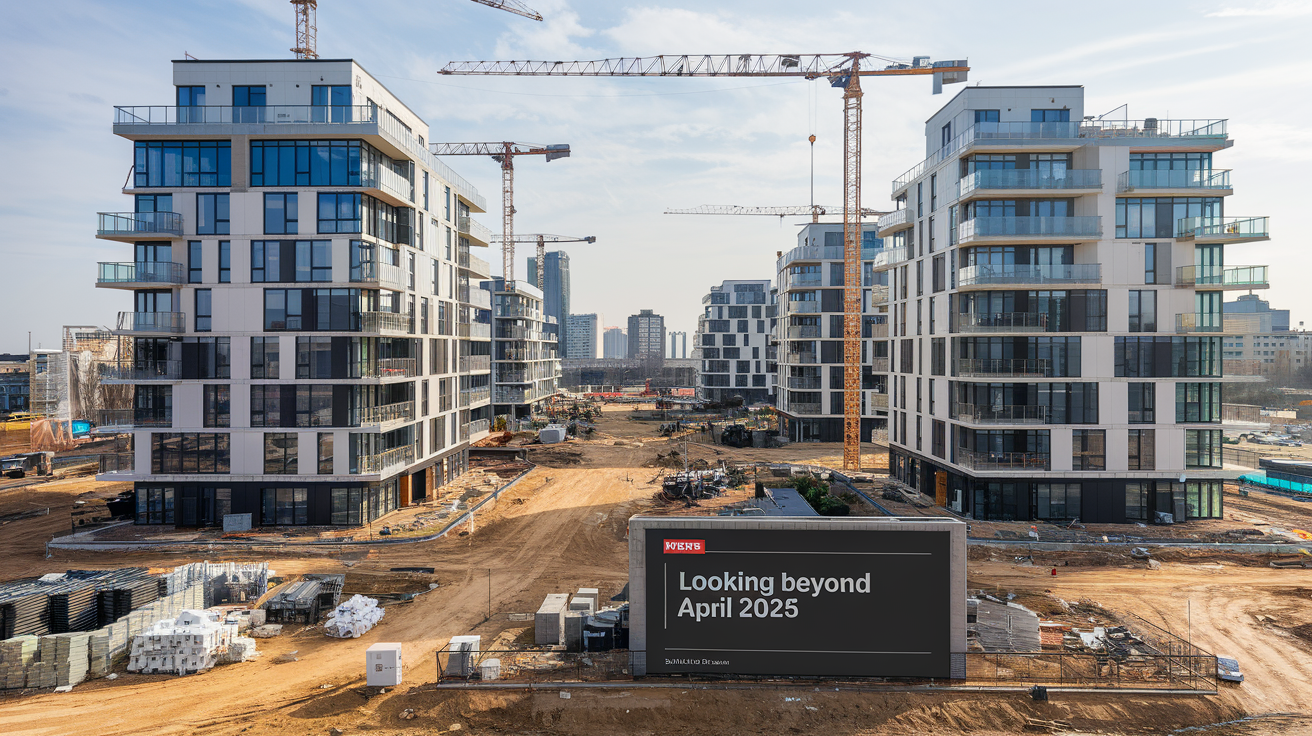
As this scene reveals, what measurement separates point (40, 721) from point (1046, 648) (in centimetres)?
2988

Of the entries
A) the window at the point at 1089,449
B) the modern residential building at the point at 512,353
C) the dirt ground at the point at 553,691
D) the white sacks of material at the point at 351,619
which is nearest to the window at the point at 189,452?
the dirt ground at the point at 553,691

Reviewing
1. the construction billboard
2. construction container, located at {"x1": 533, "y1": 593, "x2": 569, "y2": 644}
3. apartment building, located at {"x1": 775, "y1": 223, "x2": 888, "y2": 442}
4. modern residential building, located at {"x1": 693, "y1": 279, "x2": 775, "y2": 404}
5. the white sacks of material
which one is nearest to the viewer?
the construction billboard

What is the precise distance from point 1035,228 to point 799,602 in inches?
1194

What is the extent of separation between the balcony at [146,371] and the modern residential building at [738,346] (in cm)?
9367

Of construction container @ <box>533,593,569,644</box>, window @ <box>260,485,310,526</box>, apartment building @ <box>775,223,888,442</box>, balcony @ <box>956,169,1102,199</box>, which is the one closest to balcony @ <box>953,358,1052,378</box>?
balcony @ <box>956,169,1102,199</box>

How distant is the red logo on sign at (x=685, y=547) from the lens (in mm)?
20031

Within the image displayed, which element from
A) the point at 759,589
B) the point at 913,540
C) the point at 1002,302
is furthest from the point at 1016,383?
the point at 759,589

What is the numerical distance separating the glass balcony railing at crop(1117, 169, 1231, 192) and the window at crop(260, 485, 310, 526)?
49.9 metres

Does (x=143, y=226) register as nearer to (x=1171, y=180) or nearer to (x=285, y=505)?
(x=285, y=505)

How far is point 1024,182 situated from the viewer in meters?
39.7

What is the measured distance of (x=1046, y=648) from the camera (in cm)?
2252

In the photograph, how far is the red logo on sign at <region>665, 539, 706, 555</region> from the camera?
20.0 metres

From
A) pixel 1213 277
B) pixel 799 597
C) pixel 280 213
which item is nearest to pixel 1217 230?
pixel 1213 277

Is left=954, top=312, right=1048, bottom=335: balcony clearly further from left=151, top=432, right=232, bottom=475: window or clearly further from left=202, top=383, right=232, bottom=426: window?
left=151, top=432, right=232, bottom=475: window
